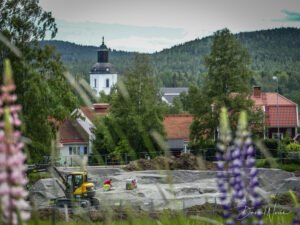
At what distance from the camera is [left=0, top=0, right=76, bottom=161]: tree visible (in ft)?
86.3

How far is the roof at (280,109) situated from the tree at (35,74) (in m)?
30.7

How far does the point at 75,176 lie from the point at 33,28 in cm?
968

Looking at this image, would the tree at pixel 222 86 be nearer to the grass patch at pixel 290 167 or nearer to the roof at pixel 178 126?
the grass patch at pixel 290 167

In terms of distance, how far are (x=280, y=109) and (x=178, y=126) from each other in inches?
467

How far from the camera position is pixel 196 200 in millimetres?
22922

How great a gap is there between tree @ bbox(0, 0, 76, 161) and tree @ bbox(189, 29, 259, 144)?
1798 centimetres

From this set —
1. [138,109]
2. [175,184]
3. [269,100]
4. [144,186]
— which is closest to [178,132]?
[269,100]

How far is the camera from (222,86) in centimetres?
4434

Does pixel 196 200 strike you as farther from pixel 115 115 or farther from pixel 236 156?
pixel 115 115

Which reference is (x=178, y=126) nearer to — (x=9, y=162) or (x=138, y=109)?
(x=138, y=109)

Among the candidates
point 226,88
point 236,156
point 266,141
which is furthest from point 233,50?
point 236,156

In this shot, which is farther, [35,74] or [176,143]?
[176,143]

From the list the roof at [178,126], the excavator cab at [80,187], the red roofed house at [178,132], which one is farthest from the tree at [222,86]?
the excavator cab at [80,187]

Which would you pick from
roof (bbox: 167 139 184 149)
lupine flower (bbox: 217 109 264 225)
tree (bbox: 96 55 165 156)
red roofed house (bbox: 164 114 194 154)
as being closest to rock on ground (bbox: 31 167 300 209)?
tree (bbox: 96 55 165 156)
